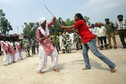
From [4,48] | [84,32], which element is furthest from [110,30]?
[4,48]

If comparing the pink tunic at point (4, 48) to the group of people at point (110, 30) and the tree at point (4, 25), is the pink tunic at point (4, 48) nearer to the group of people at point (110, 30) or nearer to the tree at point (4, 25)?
the group of people at point (110, 30)

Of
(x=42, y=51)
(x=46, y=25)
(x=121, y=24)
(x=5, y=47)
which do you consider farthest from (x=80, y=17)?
(x=5, y=47)

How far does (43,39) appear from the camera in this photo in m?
3.81

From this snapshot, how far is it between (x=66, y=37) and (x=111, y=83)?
6728 millimetres

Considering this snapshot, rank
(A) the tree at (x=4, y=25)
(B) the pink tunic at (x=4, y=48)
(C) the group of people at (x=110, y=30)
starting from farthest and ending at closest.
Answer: (A) the tree at (x=4, y=25), (B) the pink tunic at (x=4, y=48), (C) the group of people at (x=110, y=30)

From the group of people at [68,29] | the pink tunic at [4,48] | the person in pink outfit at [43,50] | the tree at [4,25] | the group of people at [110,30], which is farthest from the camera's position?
the tree at [4,25]

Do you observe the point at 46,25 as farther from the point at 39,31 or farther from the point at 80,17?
the point at 80,17

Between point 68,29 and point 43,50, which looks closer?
point 68,29

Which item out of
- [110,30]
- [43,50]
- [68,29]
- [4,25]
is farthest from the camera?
[4,25]

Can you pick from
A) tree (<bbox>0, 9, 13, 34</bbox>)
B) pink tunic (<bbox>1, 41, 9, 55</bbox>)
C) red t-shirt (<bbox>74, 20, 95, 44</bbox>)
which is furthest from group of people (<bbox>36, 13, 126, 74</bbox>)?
tree (<bbox>0, 9, 13, 34</bbox>)

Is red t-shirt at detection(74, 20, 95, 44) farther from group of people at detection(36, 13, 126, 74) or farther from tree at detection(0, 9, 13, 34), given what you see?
tree at detection(0, 9, 13, 34)

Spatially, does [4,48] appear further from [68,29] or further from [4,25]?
[4,25]

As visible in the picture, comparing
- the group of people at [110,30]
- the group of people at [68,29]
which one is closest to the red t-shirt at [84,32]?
the group of people at [68,29]

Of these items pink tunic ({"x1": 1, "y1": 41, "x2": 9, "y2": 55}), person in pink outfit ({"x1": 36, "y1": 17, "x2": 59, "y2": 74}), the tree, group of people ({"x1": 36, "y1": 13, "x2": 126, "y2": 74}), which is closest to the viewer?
group of people ({"x1": 36, "y1": 13, "x2": 126, "y2": 74})
